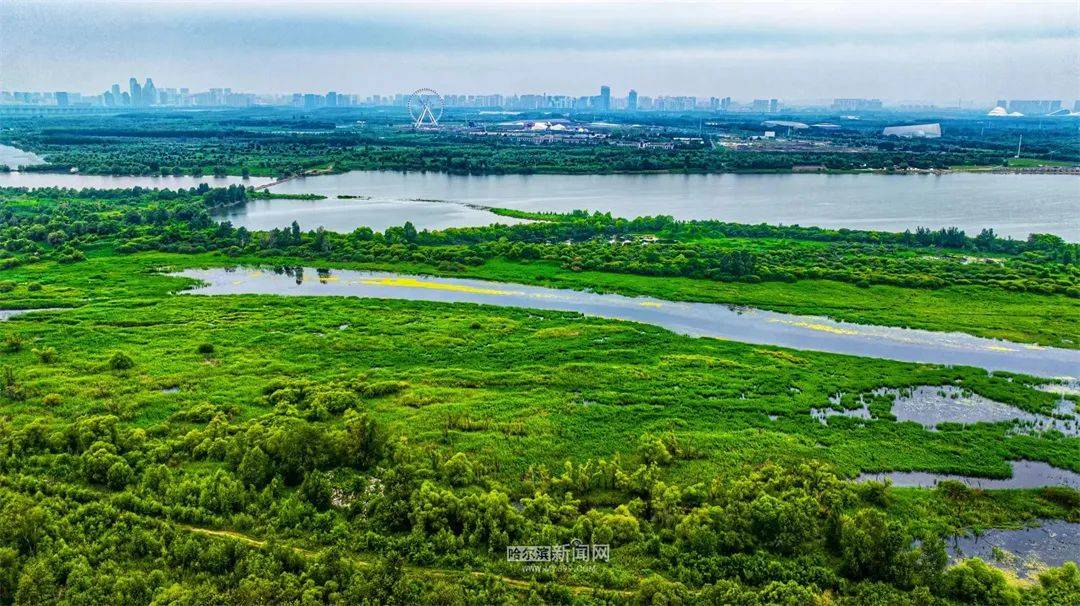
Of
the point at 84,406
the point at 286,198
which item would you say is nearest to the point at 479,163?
the point at 286,198

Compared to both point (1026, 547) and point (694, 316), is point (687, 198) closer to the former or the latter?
point (694, 316)

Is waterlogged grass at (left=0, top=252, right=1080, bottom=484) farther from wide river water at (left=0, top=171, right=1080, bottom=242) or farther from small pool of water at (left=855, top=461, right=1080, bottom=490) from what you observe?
wide river water at (left=0, top=171, right=1080, bottom=242)

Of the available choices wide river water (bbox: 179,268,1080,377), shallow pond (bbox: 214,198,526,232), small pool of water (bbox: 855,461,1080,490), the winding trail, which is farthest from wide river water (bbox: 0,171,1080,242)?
the winding trail

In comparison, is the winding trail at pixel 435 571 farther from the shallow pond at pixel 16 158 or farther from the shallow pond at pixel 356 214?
the shallow pond at pixel 16 158

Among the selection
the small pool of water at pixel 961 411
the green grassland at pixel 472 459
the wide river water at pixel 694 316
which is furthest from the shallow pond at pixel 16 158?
the small pool of water at pixel 961 411

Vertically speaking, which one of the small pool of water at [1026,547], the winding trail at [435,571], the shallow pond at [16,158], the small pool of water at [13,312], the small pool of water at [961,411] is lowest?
the small pool of water at [1026,547]

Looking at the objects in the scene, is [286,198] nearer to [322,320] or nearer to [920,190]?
[322,320]

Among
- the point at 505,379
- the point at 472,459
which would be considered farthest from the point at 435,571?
the point at 505,379
